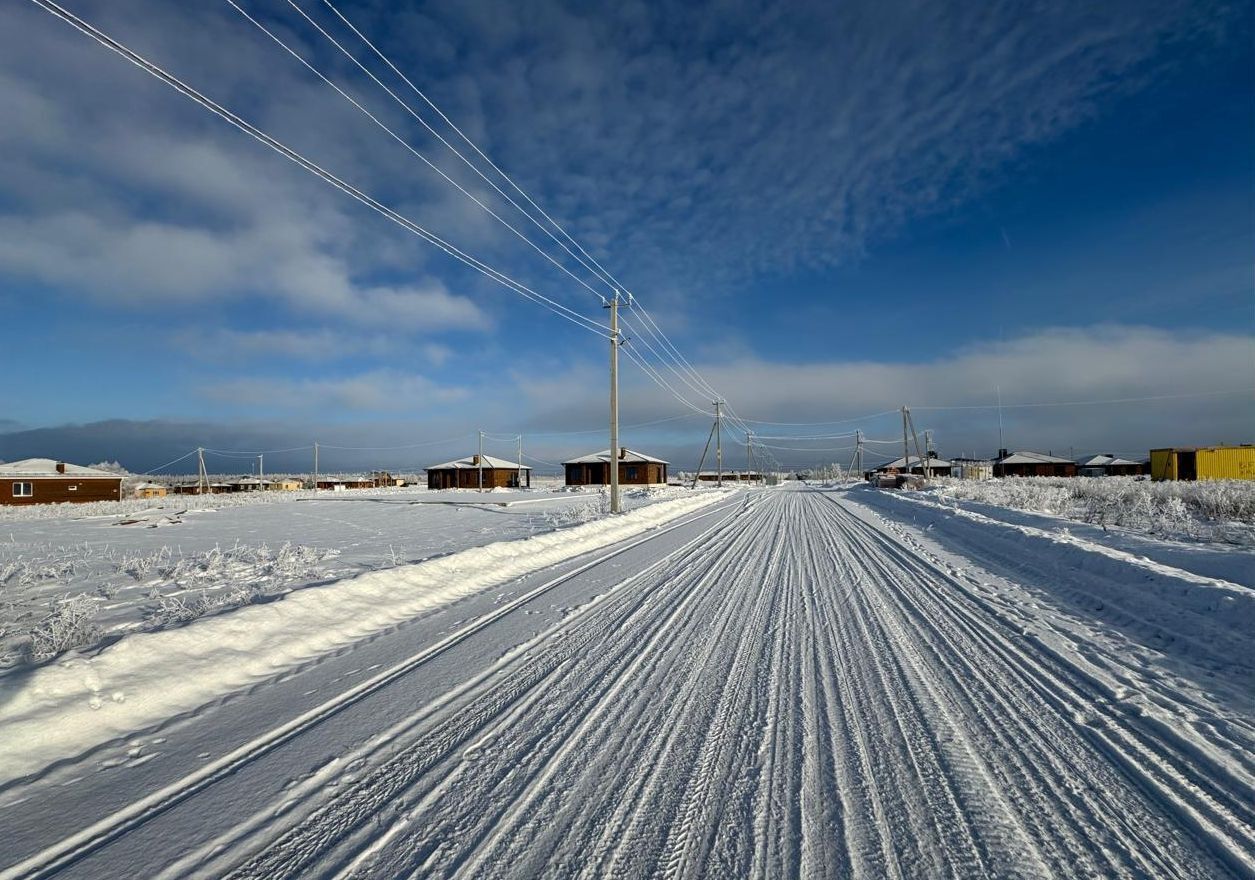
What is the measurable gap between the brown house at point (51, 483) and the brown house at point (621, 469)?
43.8m

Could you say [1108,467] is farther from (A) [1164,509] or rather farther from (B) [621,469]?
(A) [1164,509]

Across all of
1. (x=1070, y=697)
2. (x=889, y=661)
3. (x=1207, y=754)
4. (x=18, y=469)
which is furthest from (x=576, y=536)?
(x=18, y=469)

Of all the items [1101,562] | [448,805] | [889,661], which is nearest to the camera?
[448,805]

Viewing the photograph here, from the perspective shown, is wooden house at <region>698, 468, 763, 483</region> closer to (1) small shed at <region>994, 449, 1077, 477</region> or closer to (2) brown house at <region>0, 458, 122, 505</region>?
(1) small shed at <region>994, 449, 1077, 477</region>

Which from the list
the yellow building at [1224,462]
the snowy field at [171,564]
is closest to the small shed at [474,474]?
the snowy field at [171,564]

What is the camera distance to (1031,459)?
81812 mm

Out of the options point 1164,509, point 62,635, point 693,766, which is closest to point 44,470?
point 62,635

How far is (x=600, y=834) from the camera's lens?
2645mm

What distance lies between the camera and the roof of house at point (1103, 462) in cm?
8213

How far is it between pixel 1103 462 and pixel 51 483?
407 feet

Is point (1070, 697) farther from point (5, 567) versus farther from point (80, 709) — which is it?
point (5, 567)

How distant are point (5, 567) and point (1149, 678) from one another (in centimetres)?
1580

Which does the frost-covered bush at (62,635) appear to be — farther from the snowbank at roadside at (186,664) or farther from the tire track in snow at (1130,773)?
the tire track in snow at (1130,773)

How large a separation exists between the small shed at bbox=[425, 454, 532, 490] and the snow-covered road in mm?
68877
